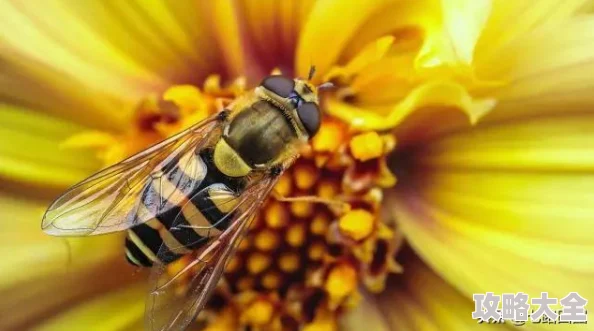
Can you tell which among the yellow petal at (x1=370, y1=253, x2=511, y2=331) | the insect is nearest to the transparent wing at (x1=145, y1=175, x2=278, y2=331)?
the insect

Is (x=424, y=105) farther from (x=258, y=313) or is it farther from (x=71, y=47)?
(x=71, y=47)

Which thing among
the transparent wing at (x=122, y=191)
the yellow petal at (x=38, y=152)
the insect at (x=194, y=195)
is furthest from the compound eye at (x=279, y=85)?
the yellow petal at (x=38, y=152)

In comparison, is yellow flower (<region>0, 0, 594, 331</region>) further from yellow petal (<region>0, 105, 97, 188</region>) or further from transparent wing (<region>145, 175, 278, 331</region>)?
transparent wing (<region>145, 175, 278, 331</region>)

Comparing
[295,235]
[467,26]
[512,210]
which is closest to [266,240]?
[295,235]

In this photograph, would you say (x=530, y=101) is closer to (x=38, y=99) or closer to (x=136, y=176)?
(x=136, y=176)

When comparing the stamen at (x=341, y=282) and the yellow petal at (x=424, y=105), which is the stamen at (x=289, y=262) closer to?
the stamen at (x=341, y=282)
